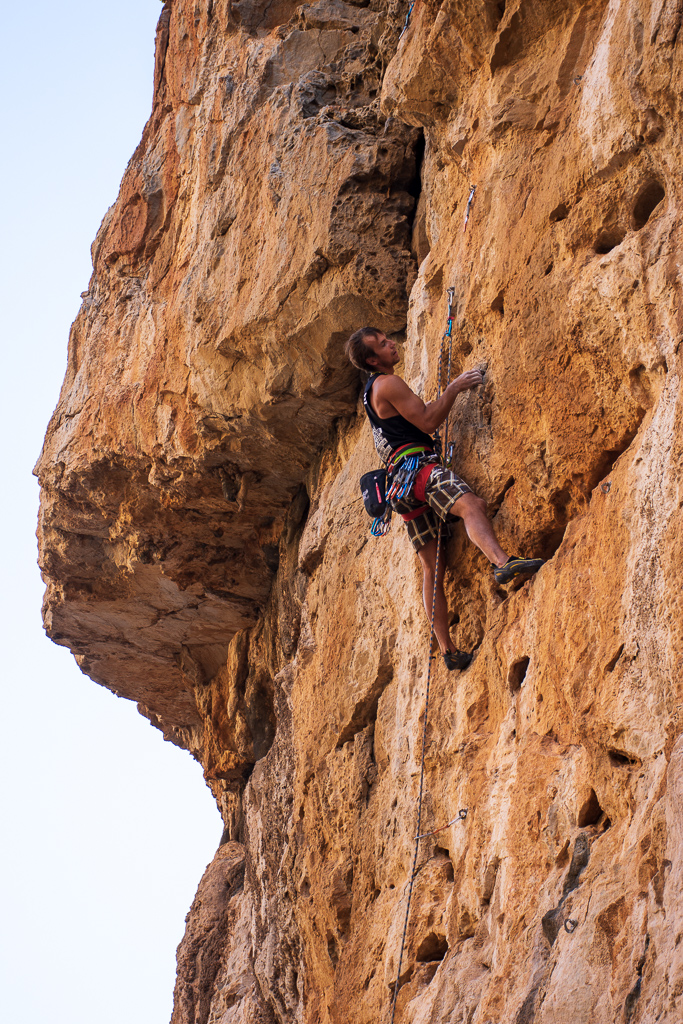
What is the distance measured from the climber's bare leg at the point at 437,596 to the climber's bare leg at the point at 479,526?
353 millimetres

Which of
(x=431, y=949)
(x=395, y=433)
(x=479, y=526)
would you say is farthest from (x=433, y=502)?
(x=431, y=949)

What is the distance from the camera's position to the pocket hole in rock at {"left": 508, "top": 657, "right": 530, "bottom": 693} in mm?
4793

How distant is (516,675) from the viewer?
15.8ft

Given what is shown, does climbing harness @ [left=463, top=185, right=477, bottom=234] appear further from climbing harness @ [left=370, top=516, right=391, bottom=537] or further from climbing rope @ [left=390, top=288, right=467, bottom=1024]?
climbing harness @ [left=370, top=516, right=391, bottom=537]

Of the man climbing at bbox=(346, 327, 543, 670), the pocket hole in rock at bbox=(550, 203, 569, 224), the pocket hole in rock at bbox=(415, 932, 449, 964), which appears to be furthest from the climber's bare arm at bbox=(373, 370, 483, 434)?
the pocket hole in rock at bbox=(415, 932, 449, 964)

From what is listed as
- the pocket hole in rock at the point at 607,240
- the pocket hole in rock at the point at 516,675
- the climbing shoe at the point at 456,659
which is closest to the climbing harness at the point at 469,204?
the pocket hole in rock at the point at 607,240

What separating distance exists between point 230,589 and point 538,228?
5760mm

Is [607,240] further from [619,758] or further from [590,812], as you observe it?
[590,812]

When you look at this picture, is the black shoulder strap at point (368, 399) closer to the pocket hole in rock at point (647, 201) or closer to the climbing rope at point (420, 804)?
the climbing rope at point (420, 804)

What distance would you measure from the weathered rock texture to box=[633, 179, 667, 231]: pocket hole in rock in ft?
0.04

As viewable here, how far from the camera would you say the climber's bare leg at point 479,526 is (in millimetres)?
4891

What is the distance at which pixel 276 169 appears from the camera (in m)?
7.17

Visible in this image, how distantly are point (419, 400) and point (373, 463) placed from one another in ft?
5.61

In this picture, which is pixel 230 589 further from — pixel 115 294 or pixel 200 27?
pixel 200 27
